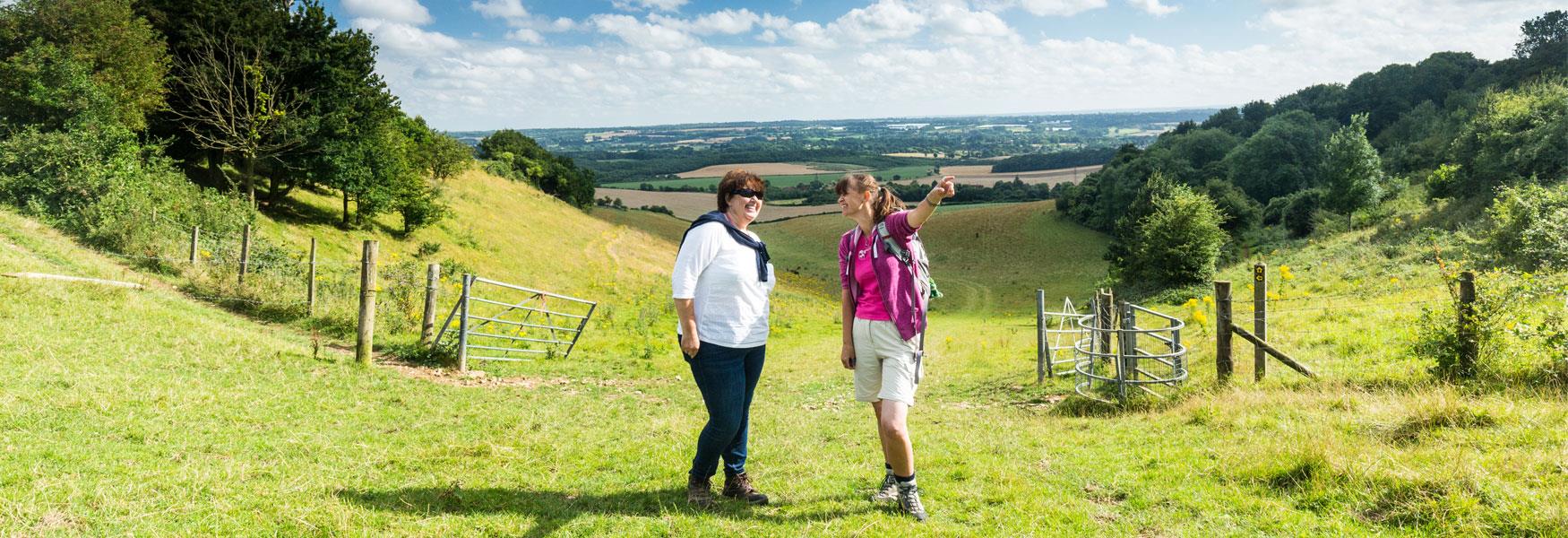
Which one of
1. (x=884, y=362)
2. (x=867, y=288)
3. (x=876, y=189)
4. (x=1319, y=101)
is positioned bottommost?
(x=884, y=362)

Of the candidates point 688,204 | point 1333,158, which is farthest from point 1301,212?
point 688,204

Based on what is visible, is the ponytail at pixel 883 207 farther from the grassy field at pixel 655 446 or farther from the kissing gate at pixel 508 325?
the kissing gate at pixel 508 325

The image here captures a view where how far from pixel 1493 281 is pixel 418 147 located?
1623 inches

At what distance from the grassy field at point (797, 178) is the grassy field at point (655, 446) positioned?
7763 centimetres

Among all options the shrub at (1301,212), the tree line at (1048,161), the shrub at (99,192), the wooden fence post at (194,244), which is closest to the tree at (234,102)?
the shrub at (99,192)

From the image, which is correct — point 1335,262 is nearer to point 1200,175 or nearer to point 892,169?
point 1200,175

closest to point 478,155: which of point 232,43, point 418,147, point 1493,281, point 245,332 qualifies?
point 418,147

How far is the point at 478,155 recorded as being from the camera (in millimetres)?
73375

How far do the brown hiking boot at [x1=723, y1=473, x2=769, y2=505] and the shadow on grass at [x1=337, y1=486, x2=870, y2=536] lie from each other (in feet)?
0.22

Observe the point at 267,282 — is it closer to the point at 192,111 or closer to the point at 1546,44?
the point at 192,111

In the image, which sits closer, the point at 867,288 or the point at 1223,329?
the point at 867,288

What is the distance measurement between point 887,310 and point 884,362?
315 millimetres

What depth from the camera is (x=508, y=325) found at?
16.0 meters

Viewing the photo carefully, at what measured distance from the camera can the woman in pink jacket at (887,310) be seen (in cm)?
413
